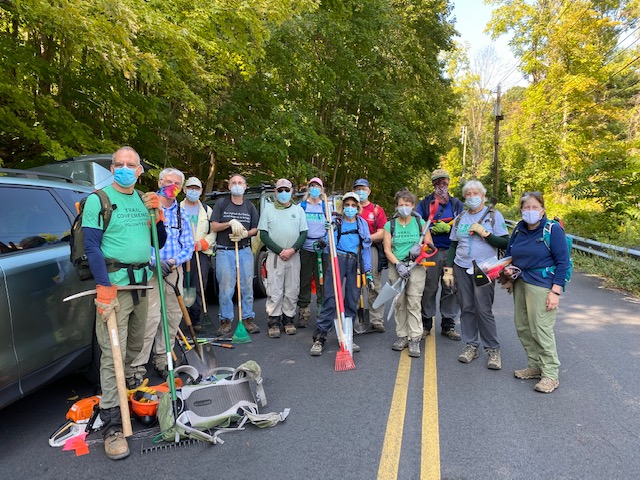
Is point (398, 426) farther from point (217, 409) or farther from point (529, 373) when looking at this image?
point (529, 373)

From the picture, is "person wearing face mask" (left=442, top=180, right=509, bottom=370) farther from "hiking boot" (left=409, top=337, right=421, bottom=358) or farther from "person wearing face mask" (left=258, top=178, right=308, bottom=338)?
"person wearing face mask" (left=258, top=178, right=308, bottom=338)

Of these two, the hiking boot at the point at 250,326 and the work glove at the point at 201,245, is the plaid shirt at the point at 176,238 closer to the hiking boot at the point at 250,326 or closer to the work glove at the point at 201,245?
the work glove at the point at 201,245

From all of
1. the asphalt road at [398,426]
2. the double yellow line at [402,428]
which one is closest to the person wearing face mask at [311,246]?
the asphalt road at [398,426]

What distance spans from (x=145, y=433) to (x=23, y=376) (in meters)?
0.91

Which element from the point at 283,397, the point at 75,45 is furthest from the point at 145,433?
the point at 75,45

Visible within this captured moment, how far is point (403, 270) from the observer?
196 inches

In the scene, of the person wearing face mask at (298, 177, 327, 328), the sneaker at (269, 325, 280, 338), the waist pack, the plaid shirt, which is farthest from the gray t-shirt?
the plaid shirt

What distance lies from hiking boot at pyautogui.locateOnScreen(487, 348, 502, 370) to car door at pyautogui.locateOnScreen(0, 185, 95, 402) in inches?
151

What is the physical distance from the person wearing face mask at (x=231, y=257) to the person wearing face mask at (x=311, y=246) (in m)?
0.71

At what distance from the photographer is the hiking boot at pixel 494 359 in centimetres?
450

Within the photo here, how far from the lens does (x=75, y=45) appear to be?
6137 millimetres

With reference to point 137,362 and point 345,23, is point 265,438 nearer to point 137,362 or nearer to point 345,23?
point 137,362

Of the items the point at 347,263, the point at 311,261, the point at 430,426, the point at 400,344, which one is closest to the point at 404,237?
the point at 347,263

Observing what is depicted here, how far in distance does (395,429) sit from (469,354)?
1.82 meters
